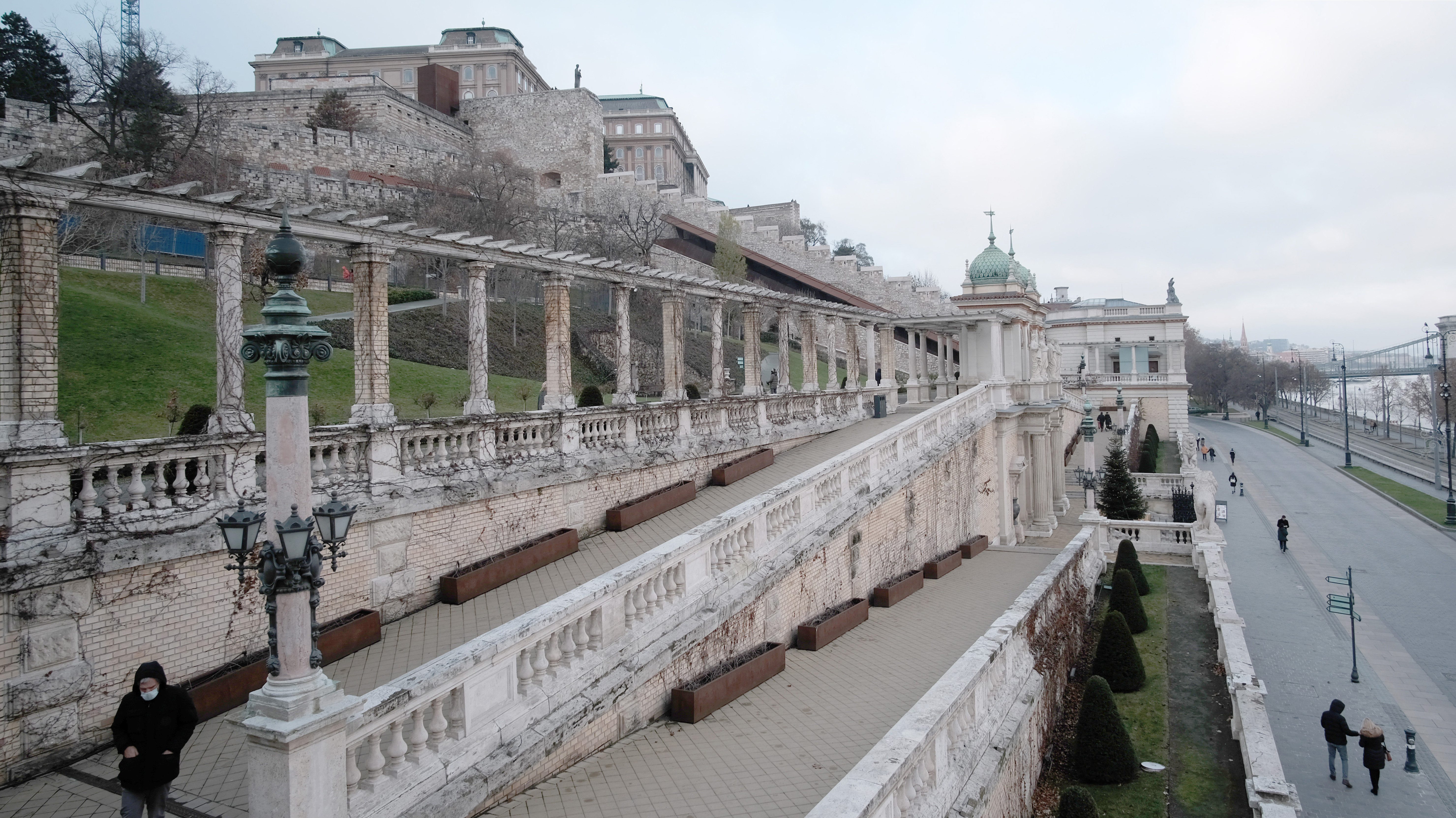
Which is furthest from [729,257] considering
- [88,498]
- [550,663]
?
[550,663]

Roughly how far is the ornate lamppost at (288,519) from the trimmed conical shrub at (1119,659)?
14364mm

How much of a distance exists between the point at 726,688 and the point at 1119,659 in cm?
974

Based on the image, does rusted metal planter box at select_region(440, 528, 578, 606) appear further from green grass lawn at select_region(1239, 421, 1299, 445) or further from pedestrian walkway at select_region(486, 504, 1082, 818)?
green grass lawn at select_region(1239, 421, 1299, 445)

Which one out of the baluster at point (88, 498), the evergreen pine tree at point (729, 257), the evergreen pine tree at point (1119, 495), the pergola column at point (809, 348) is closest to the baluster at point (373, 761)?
the baluster at point (88, 498)

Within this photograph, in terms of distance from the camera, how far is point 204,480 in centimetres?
902

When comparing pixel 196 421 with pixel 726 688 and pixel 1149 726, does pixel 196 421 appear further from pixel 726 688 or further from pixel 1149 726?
pixel 1149 726

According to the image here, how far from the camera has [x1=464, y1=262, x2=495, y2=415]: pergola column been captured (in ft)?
45.1

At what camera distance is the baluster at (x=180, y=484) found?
872cm

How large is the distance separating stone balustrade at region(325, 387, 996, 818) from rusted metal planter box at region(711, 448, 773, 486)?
3.83m

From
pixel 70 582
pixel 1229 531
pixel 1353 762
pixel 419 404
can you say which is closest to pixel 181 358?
pixel 419 404

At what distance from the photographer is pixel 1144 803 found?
1216cm

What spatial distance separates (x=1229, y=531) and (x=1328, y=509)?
8.87 metres

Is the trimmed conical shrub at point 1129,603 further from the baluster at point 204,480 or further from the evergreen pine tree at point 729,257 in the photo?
the evergreen pine tree at point 729,257

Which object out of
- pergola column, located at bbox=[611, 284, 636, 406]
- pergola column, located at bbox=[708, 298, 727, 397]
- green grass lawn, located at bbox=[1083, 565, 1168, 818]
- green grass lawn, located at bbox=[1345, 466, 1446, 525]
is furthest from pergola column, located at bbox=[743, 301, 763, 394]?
green grass lawn, located at bbox=[1345, 466, 1446, 525]
